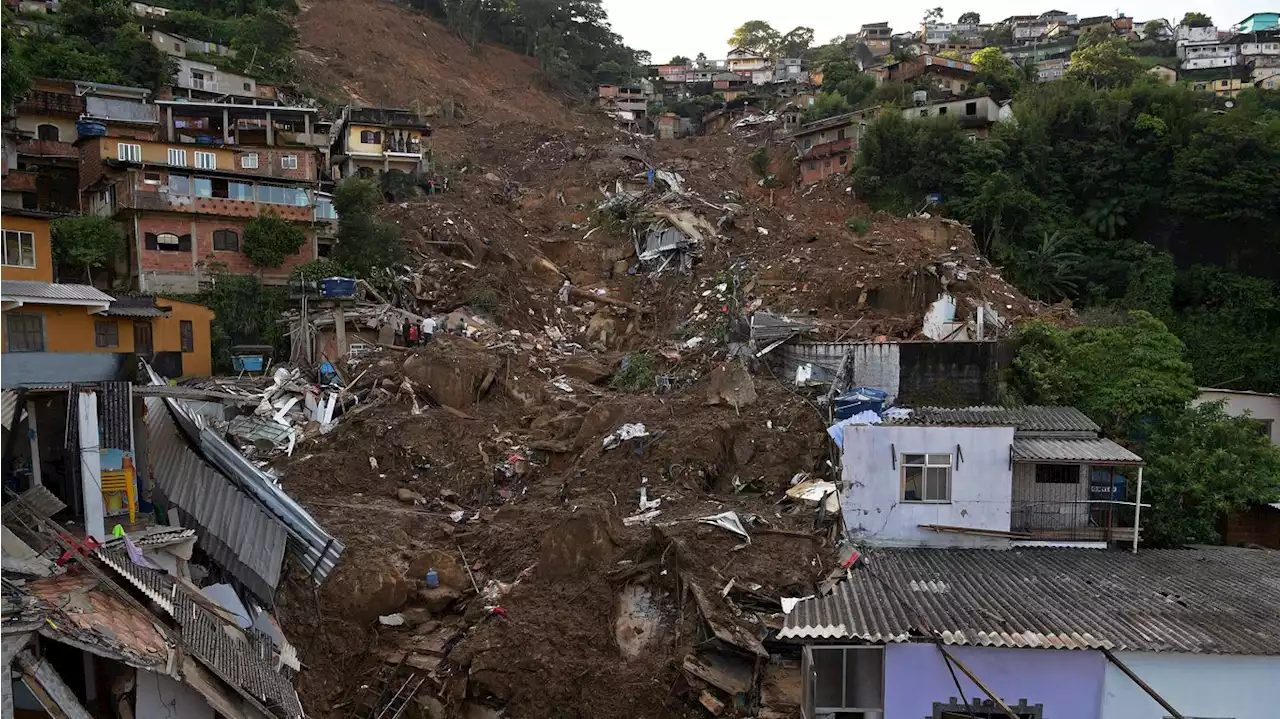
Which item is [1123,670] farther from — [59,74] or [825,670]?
[59,74]

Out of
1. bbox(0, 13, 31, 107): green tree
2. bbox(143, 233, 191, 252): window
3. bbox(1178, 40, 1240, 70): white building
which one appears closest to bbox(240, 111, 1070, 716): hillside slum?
bbox(143, 233, 191, 252): window

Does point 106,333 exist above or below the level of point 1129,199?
below

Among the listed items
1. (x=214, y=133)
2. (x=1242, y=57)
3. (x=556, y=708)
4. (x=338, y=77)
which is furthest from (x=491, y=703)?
(x=1242, y=57)

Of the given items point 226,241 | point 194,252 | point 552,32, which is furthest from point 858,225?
point 552,32

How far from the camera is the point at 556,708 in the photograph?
1175cm

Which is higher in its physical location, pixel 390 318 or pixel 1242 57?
pixel 1242 57

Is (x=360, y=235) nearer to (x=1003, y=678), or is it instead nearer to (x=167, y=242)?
(x=167, y=242)

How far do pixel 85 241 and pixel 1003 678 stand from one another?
23637 millimetres

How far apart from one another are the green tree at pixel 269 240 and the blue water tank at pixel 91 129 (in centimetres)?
522

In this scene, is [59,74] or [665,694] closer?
[665,694]

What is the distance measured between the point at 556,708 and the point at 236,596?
4.53m

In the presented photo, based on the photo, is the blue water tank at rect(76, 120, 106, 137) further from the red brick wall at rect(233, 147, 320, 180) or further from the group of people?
the group of people

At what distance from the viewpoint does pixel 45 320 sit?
11930mm

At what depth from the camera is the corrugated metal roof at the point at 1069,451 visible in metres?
12.5
